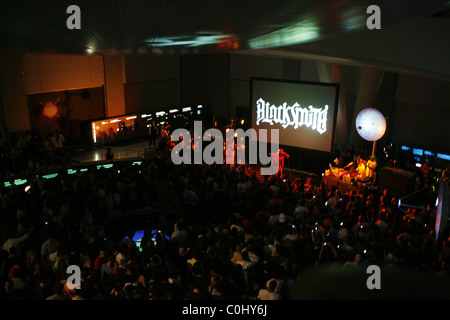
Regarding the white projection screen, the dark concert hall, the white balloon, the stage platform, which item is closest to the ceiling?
the dark concert hall

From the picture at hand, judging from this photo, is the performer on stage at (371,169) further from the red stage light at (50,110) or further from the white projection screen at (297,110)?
Answer: the red stage light at (50,110)

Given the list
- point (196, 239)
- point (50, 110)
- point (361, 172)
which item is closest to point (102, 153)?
point (50, 110)

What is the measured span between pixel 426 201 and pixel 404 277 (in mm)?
7597

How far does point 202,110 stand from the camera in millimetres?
20250

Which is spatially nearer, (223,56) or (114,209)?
(114,209)

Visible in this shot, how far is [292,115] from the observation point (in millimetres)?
13938

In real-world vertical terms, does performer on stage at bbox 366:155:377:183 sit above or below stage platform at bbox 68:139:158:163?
above

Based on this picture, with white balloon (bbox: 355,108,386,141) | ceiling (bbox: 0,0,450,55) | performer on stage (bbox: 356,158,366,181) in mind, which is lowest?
performer on stage (bbox: 356,158,366,181)

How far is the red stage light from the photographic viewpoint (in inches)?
612

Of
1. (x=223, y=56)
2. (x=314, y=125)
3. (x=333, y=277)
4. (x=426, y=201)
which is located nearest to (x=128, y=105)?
(x=223, y=56)

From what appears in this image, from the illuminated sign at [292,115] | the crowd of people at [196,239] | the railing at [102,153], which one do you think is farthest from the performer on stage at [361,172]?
the railing at [102,153]

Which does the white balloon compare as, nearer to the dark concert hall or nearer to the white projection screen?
the dark concert hall

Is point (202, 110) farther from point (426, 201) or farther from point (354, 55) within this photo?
point (426, 201)

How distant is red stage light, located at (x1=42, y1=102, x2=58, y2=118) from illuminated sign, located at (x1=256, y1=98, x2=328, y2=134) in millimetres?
7606
